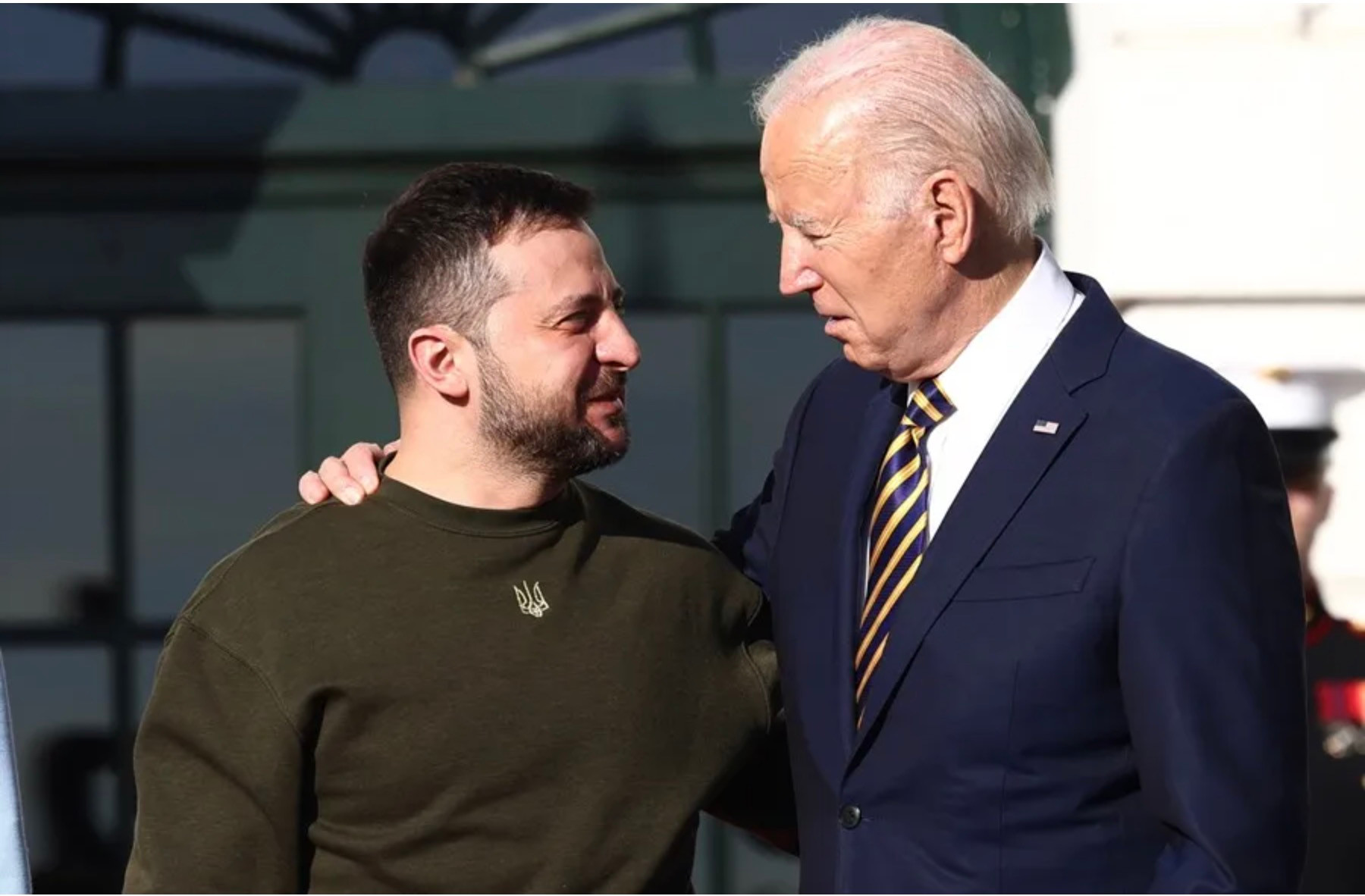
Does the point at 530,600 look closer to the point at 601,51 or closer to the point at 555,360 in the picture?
the point at 555,360

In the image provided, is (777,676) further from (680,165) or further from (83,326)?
(83,326)

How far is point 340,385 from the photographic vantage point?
475 centimetres

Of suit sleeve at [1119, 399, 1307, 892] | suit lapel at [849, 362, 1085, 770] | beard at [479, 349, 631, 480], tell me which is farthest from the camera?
beard at [479, 349, 631, 480]

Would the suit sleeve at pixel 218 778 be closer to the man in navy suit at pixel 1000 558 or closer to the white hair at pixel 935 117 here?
the man in navy suit at pixel 1000 558

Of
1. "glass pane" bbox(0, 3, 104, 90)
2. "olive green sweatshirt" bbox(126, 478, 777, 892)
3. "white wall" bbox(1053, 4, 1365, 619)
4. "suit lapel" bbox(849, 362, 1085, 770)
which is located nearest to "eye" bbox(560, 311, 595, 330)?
"olive green sweatshirt" bbox(126, 478, 777, 892)

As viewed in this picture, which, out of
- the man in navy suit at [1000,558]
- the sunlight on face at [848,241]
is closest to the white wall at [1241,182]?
the man in navy suit at [1000,558]

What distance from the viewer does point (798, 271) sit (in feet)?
7.88

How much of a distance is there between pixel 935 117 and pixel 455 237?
0.57m

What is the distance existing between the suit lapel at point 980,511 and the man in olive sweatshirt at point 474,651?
0.27m

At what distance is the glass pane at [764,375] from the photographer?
15.5ft

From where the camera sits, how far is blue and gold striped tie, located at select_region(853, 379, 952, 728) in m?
2.35

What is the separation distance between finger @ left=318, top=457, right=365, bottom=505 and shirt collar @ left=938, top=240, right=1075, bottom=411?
2.10 ft

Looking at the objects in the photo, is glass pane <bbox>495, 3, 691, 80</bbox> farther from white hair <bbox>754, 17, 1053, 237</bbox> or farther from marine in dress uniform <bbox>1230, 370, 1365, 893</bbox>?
white hair <bbox>754, 17, 1053, 237</bbox>

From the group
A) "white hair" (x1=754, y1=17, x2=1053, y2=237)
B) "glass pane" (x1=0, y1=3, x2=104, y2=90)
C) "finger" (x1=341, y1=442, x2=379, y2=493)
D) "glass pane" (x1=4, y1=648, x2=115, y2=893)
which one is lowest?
"glass pane" (x1=4, y1=648, x2=115, y2=893)
